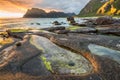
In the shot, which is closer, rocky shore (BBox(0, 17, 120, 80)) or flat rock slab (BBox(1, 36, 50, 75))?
rocky shore (BBox(0, 17, 120, 80))

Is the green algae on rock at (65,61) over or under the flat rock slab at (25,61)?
under

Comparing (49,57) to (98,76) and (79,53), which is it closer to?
(79,53)

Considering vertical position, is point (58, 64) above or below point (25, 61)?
below

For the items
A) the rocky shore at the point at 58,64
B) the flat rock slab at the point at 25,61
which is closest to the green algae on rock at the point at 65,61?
the rocky shore at the point at 58,64

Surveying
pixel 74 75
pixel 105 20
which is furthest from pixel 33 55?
pixel 105 20

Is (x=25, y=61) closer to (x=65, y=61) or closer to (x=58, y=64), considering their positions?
(x=58, y=64)

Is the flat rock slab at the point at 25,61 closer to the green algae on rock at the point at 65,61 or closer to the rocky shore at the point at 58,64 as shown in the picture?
the rocky shore at the point at 58,64

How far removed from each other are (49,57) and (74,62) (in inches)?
97.5

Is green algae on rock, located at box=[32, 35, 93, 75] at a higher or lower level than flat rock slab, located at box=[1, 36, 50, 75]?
lower

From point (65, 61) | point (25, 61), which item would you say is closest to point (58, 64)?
→ point (65, 61)

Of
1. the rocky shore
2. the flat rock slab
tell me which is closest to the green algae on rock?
the rocky shore

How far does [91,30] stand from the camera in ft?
161

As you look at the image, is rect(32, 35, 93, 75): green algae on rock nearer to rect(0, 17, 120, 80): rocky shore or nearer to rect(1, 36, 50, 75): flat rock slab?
rect(0, 17, 120, 80): rocky shore

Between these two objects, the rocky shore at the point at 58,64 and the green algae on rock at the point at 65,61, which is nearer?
the rocky shore at the point at 58,64
